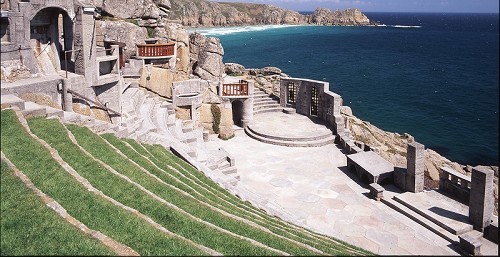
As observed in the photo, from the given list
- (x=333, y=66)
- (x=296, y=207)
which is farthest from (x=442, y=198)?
(x=333, y=66)

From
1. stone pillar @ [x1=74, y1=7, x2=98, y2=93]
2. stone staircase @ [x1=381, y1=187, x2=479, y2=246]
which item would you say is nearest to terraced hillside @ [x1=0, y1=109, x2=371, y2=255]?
stone pillar @ [x1=74, y1=7, x2=98, y2=93]

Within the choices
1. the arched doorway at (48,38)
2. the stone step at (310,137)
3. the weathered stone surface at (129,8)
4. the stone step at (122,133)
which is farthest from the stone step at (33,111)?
the weathered stone surface at (129,8)

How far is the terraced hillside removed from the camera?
29.8 ft

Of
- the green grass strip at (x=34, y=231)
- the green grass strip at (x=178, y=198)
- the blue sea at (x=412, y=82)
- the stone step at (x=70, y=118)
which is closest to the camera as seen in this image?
the green grass strip at (x=34, y=231)

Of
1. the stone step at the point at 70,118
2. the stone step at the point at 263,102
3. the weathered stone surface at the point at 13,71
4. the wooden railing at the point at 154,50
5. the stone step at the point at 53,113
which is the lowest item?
the stone step at the point at 263,102

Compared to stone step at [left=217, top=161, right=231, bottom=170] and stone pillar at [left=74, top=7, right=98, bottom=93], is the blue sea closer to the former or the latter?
stone step at [left=217, top=161, right=231, bottom=170]

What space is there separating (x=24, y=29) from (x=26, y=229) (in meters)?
12.9

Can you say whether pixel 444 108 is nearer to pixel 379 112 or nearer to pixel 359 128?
pixel 379 112

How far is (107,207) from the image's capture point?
10.8 meters

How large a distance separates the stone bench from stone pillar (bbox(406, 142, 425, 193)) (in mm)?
1504

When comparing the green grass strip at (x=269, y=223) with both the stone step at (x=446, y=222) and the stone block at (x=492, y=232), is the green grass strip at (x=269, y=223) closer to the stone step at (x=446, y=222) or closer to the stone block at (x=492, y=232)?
the stone step at (x=446, y=222)

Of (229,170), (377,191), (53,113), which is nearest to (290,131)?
(229,170)

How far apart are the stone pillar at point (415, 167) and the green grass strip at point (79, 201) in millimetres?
14000

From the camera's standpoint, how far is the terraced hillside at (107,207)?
9.09 m
